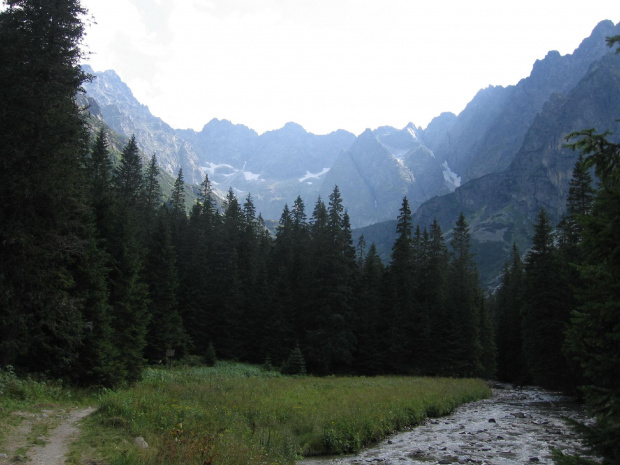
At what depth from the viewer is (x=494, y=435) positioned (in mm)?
18859

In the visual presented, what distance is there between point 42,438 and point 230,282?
46.8 m

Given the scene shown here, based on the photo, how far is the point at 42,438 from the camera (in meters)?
11.0

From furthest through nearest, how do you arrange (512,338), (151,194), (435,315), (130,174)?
(151,194) → (130,174) → (512,338) → (435,315)

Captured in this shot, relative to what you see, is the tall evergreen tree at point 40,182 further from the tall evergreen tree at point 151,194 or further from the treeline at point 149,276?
the tall evergreen tree at point 151,194

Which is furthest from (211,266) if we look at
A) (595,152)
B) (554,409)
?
(595,152)

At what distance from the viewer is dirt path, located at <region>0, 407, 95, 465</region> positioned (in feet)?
31.1

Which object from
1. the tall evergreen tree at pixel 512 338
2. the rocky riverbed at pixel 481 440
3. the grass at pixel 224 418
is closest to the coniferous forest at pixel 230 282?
the tall evergreen tree at pixel 512 338

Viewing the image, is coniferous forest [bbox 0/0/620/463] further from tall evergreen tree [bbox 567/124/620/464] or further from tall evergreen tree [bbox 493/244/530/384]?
tall evergreen tree [bbox 493/244/530/384]

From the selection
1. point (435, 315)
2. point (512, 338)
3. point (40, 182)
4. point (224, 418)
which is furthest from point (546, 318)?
point (40, 182)

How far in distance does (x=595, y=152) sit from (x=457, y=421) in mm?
20455

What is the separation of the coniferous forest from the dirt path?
5.41 m

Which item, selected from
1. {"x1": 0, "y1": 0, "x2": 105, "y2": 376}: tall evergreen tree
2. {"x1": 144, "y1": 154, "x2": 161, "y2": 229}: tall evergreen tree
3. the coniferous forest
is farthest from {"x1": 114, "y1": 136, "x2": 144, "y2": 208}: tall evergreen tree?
{"x1": 0, "y1": 0, "x2": 105, "y2": 376}: tall evergreen tree

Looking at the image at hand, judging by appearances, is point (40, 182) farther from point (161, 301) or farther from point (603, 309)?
point (161, 301)

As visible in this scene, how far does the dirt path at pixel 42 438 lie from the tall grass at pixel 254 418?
1065 millimetres
